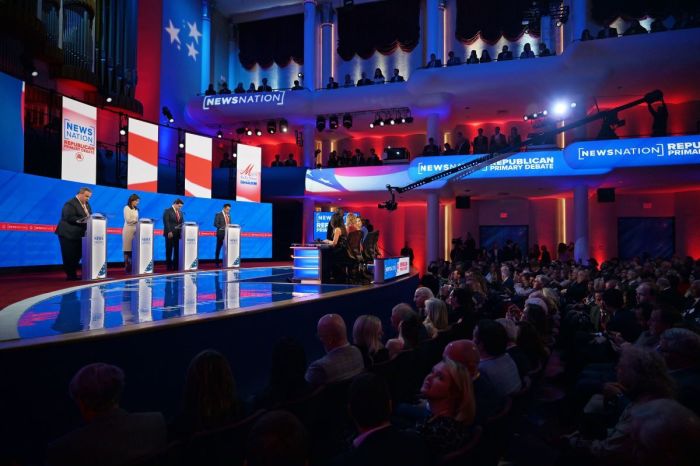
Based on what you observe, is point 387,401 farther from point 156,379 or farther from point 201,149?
point 201,149

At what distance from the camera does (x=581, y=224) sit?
13344mm

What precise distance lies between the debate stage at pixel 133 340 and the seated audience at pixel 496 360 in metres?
1.95

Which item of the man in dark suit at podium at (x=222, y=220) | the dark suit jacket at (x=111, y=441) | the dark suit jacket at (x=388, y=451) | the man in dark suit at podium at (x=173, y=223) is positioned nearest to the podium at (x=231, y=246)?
the man in dark suit at podium at (x=222, y=220)

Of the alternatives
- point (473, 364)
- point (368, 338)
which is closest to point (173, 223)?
point (368, 338)

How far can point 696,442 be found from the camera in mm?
1562

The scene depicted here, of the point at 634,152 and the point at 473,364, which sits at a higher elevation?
the point at 634,152

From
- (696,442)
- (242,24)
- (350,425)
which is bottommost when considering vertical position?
(350,425)

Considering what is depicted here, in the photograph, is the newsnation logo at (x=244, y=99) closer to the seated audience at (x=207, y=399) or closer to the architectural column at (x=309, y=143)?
the architectural column at (x=309, y=143)

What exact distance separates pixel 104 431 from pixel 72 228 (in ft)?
20.8

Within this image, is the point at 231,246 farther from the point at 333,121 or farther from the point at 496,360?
the point at 496,360

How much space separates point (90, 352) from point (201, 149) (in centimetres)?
1131

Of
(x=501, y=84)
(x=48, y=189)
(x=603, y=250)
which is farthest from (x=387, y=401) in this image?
(x=603, y=250)

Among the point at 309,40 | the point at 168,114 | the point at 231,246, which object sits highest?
the point at 309,40

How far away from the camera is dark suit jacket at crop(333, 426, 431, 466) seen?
1487 mm
